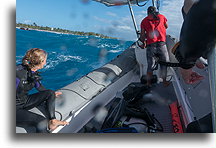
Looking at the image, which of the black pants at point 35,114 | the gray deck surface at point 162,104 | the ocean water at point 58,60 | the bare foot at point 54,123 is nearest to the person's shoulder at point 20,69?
the black pants at point 35,114

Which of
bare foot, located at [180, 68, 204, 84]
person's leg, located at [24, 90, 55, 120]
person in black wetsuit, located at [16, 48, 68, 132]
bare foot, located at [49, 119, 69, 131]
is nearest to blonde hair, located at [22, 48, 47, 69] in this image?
person in black wetsuit, located at [16, 48, 68, 132]

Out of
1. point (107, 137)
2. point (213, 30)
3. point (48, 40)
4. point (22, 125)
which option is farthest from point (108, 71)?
point (48, 40)

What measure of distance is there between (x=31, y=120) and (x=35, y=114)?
2.1 inches

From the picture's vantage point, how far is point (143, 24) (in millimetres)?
1814

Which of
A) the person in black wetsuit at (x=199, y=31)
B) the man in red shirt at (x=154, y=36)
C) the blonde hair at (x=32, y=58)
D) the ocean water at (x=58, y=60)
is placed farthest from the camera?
the ocean water at (x=58, y=60)

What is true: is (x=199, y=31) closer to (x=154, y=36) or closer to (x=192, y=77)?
(x=192, y=77)

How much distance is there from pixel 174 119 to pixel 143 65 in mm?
1094

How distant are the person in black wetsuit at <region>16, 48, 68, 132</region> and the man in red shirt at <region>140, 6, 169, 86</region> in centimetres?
119

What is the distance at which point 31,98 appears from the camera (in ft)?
3.60

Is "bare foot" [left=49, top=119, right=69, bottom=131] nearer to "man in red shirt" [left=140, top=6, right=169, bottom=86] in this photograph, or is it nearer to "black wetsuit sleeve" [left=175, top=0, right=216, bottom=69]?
"black wetsuit sleeve" [left=175, top=0, right=216, bottom=69]

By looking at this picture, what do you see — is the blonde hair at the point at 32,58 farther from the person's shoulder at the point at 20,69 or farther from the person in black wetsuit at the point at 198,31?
the person in black wetsuit at the point at 198,31

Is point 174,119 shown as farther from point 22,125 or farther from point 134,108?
point 22,125

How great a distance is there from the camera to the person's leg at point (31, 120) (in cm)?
95

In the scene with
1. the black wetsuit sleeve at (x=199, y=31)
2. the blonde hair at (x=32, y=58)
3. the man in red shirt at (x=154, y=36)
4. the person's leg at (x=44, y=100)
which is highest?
the man in red shirt at (x=154, y=36)
